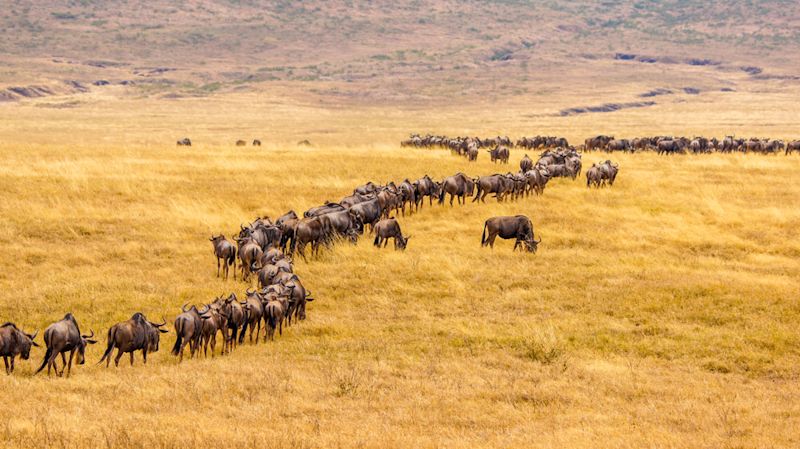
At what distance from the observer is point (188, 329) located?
45.0ft

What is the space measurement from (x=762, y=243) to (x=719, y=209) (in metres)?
4.18

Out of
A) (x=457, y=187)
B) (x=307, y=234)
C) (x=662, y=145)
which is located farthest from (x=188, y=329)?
(x=662, y=145)

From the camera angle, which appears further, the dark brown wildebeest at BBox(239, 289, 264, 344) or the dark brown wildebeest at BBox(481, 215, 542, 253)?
the dark brown wildebeest at BBox(481, 215, 542, 253)

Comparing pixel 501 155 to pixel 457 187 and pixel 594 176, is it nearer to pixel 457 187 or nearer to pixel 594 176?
pixel 594 176

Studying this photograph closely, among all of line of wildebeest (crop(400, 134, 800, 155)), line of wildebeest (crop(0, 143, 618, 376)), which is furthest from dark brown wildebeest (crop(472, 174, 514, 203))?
line of wildebeest (crop(400, 134, 800, 155))

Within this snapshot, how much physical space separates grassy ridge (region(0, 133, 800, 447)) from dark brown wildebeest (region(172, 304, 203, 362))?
0.35 meters

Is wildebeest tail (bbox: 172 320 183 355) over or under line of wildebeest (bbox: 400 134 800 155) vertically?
over

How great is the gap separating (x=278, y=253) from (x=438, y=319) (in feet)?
14.6

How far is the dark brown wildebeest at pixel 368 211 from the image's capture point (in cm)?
2312

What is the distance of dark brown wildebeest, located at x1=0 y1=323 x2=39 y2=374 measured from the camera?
12.7 meters

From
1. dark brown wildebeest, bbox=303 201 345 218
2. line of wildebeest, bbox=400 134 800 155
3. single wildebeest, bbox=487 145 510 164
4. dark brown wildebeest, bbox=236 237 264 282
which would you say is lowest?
line of wildebeest, bbox=400 134 800 155

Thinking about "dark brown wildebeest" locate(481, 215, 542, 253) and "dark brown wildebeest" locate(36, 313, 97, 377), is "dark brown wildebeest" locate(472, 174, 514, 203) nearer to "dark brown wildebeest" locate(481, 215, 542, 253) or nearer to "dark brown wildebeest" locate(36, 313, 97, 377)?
"dark brown wildebeest" locate(481, 215, 542, 253)

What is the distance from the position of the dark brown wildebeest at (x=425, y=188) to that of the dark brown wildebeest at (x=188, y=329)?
1349cm

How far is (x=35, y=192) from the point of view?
2648 cm
